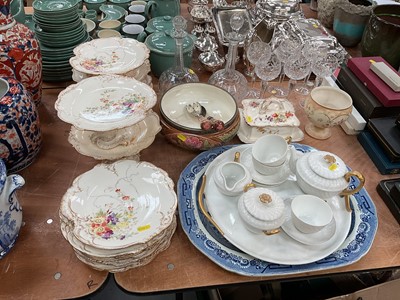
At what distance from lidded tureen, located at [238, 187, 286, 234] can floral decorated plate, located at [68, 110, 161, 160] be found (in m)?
0.28

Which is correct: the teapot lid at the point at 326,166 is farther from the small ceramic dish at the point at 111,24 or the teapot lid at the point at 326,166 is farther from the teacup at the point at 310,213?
the small ceramic dish at the point at 111,24

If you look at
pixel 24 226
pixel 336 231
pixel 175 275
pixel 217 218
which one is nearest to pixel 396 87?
pixel 336 231

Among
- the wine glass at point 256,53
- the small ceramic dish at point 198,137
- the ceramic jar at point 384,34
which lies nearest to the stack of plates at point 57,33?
the small ceramic dish at point 198,137

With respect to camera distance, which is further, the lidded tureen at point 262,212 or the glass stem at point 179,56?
the glass stem at point 179,56

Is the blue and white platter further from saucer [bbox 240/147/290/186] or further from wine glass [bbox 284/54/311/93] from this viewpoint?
wine glass [bbox 284/54/311/93]

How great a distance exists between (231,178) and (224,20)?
0.71 meters

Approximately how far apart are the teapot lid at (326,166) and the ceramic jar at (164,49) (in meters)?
0.51

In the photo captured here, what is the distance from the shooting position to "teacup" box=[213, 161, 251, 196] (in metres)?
0.79

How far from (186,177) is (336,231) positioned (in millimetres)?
349

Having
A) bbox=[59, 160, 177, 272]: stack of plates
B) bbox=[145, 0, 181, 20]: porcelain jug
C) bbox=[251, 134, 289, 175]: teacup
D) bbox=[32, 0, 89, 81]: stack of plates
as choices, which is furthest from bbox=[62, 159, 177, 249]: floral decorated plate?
bbox=[145, 0, 181, 20]: porcelain jug

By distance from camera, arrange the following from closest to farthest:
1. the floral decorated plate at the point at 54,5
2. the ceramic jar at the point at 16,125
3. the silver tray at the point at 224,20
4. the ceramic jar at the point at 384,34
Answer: the ceramic jar at the point at 16,125 < the floral decorated plate at the point at 54,5 < the ceramic jar at the point at 384,34 < the silver tray at the point at 224,20

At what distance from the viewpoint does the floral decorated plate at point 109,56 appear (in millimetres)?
964

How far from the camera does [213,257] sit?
0.71m

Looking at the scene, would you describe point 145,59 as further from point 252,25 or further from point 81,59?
point 252,25
